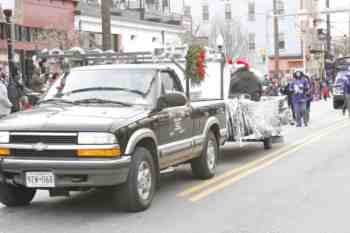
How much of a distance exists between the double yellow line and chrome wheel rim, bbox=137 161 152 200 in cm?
88

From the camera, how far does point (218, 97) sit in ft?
39.3

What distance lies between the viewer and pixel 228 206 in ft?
26.5

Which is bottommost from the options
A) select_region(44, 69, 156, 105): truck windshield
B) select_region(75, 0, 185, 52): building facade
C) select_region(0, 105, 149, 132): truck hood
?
select_region(0, 105, 149, 132): truck hood

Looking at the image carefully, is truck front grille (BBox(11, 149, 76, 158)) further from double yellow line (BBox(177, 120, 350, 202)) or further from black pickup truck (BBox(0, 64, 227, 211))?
double yellow line (BBox(177, 120, 350, 202))

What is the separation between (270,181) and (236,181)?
519 mm

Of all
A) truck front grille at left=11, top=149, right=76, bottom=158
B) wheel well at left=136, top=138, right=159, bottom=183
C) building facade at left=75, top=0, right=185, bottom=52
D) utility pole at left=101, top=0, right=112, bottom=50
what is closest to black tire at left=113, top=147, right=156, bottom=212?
wheel well at left=136, top=138, right=159, bottom=183

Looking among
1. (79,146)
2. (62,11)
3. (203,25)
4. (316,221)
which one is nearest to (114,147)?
(79,146)

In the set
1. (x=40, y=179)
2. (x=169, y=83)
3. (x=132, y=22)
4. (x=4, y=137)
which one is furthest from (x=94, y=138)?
(x=132, y=22)


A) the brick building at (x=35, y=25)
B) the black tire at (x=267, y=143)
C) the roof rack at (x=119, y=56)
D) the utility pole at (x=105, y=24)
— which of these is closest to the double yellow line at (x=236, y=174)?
the black tire at (x=267, y=143)

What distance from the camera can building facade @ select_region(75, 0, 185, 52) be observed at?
3256cm

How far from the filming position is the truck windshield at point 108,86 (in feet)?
27.3

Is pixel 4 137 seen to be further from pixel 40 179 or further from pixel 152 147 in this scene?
pixel 152 147

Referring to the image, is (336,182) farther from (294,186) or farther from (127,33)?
(127,33)

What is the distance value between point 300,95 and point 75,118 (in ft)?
46.7
